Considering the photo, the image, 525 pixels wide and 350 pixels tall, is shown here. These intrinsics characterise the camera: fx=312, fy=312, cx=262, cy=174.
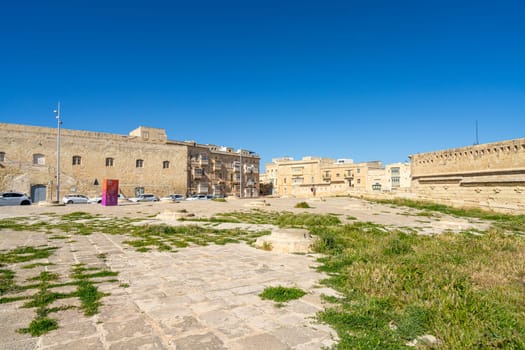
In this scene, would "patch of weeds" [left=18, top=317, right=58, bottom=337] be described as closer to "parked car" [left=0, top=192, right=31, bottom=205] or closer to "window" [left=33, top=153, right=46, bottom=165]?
"parked car" [left=0, top=192, right=31, bottom=205]

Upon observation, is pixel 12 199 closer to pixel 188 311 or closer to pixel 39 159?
pixel 39 159

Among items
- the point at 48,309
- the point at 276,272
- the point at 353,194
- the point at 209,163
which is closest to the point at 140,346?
the point at 48,309

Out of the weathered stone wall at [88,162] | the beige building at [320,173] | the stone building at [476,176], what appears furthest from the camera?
the beige building at [320,173]

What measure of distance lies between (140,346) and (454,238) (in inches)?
332

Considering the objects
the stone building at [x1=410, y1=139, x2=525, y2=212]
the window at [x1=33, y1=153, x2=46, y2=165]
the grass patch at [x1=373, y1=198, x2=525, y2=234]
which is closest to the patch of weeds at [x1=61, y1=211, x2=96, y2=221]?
the grass patch at [x1=373, y1=198, x2=525, y2=234]

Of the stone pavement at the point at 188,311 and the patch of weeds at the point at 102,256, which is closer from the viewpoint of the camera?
the stone pavement at the point at 188,311

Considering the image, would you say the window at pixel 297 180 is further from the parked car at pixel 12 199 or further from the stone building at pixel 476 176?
the parked car at pixel 12 199

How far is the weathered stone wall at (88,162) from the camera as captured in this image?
1352 inches

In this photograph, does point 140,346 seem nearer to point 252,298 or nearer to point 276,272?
point 252,298

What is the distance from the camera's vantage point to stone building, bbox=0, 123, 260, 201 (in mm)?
34531

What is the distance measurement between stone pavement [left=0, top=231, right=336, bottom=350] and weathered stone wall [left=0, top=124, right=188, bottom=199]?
3605cm

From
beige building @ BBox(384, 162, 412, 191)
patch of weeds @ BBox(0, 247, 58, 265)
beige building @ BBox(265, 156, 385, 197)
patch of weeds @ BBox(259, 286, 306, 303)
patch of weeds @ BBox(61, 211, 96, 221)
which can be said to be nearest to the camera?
patch of weeds @ BBox(259, 286, 306, 303)

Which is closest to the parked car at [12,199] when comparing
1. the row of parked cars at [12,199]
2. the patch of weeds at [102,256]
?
the row of parked cars at [12,199]

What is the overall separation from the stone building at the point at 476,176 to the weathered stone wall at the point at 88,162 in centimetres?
3271
